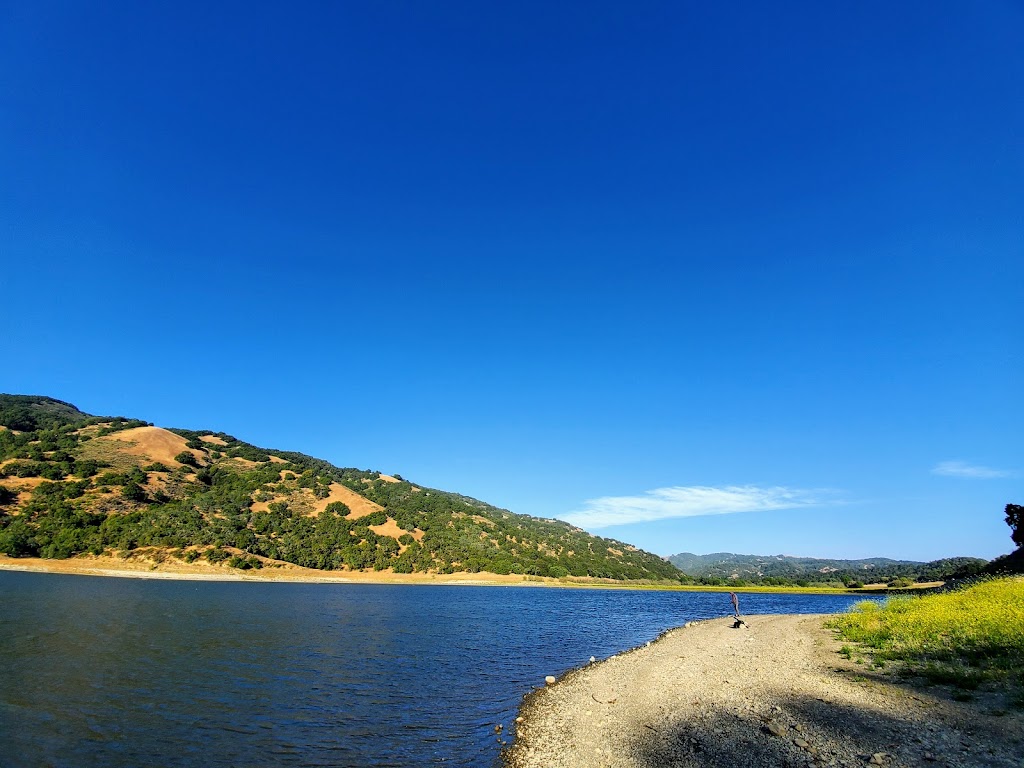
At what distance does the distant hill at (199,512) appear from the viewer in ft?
367

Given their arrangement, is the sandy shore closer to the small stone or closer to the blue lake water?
the small stone

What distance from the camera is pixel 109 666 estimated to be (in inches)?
1005

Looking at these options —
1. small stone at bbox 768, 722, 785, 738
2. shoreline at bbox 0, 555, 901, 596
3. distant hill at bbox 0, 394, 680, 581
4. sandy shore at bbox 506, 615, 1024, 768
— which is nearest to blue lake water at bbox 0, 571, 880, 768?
sandy shore at bbox 506, 615, 1024, 768

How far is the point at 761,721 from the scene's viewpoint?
16.9 m

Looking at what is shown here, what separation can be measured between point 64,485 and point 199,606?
99184mm

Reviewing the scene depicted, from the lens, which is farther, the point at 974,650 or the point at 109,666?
the point at 109,666

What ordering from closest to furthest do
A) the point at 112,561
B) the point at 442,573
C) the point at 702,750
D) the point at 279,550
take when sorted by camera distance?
the point at 702,750 < the point at 112,561 < the point at 279,550 < the point at 442,573

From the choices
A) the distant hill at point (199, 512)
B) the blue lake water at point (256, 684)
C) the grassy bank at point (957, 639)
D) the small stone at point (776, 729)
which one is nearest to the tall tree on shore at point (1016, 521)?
the grassy bank at point (957, 639)

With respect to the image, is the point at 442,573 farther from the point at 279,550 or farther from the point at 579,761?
the point at 579,761

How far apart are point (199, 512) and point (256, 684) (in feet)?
435

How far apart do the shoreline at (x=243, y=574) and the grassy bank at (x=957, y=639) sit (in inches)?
4646

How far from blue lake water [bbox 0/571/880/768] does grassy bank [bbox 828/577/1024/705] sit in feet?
56.1

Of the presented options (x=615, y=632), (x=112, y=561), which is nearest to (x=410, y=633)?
(x=615, y=632)

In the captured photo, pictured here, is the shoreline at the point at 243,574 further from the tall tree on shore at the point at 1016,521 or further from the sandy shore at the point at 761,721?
the sandy shore at the point at 761,721
